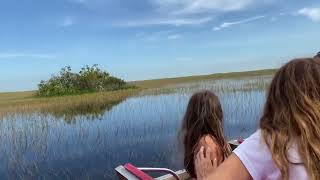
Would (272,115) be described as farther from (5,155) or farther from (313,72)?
(5,155)

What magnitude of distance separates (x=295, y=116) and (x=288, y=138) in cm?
8

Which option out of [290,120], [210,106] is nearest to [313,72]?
[290,120]

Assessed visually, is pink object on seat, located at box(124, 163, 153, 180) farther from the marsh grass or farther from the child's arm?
the marsh grass

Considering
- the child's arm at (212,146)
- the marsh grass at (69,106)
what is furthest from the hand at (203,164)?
the marsh grass at (69,106)

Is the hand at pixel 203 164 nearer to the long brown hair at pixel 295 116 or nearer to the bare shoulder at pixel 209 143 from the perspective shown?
the bare shoulder at pixel 209 143

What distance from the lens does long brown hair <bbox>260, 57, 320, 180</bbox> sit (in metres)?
1.37

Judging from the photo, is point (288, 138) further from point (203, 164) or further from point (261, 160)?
point (203, 164)

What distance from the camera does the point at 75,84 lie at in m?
40.3

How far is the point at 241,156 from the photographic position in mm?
1376

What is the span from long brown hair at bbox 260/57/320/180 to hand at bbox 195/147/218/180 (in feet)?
3.30

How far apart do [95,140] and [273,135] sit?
911 cm

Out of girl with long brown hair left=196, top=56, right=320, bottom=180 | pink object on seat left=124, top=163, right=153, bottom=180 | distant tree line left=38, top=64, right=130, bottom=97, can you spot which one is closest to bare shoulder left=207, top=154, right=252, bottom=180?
girl with long brown hair left=196, top=56, right=320, bottom=180

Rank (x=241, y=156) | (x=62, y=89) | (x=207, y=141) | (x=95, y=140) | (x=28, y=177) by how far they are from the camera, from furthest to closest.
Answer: (x=62, y=89) → (x=95, y=140) → (x=28, y=177) → (x=207, y=141) → (x=241, y=156)

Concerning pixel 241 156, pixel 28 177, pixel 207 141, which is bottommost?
pixel 28 177
